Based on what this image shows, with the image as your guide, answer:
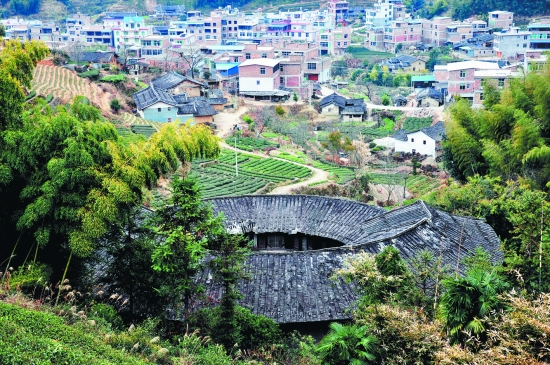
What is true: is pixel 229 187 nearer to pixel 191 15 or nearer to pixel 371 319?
pixel 371 319

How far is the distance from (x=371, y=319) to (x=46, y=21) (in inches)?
3017

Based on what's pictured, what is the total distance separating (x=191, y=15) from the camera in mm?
81812

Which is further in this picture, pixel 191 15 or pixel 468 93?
pixel 191 15

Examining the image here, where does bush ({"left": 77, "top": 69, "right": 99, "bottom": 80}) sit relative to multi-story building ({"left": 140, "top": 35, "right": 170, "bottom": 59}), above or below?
below

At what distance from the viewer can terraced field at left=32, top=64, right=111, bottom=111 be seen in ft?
126

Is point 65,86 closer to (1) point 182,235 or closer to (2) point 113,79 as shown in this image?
(2) point 113,79

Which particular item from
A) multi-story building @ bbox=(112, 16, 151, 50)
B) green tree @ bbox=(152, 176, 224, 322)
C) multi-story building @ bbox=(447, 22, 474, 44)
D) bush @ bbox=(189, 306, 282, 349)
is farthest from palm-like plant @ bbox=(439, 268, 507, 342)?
multi-story building @ bbox=(447, 22, 474, 44)

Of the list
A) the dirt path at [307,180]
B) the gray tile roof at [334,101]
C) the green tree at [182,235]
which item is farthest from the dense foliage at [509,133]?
the gray tile roof at [334,101]

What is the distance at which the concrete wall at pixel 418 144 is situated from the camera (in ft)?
122

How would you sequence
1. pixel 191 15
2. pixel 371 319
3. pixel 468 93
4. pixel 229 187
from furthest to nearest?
1. pixel 191 15
2. pixel 468 93
3. pixel 229 187
4. pixel 371 319

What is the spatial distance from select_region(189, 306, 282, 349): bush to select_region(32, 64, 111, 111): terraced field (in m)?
29.1

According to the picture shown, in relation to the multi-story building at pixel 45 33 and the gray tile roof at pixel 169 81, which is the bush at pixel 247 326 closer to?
the gray tile roof at pixel 169 81

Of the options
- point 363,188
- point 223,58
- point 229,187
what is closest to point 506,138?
point 363,188

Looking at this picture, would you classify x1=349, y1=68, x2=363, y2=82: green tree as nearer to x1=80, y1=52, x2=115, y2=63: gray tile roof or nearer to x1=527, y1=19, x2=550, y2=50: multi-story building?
x1=527, y1=19, x2=550, y2=50: multi-story building
